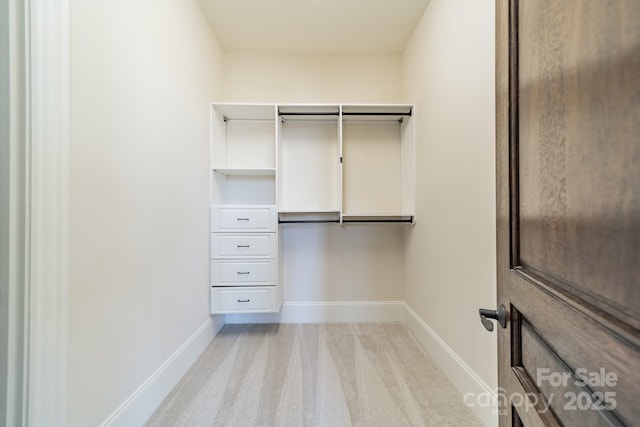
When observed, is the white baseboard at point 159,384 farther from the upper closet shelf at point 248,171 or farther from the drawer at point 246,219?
the upper closet shelf at point 248,171

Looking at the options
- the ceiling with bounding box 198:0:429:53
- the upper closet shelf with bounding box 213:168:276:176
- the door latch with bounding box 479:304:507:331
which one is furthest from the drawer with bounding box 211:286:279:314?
the ceiling with bounding box 198:0:429:53

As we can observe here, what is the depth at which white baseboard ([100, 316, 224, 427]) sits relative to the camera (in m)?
1.24

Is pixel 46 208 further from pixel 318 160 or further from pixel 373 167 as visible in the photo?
pixel 373 167

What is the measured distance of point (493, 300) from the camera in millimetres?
1268

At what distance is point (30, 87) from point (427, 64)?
2181 mm

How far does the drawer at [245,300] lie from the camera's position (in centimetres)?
224

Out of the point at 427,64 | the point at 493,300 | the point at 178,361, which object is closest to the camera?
the point at 493,300

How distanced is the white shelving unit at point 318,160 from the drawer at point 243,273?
0.18m

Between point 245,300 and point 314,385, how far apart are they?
0.89 meters

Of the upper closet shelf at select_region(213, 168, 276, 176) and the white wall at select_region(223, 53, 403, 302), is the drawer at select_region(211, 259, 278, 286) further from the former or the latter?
the upper closet shelf at select_region(213, 168, 276, 176)

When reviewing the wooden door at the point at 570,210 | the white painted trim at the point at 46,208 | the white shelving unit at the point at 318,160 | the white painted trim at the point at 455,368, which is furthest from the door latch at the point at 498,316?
the white shelving unit at the point at 318,160

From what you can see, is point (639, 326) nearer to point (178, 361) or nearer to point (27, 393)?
point (27, 393)

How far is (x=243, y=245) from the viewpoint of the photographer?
226 cm

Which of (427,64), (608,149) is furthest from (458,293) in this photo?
(427,64)
